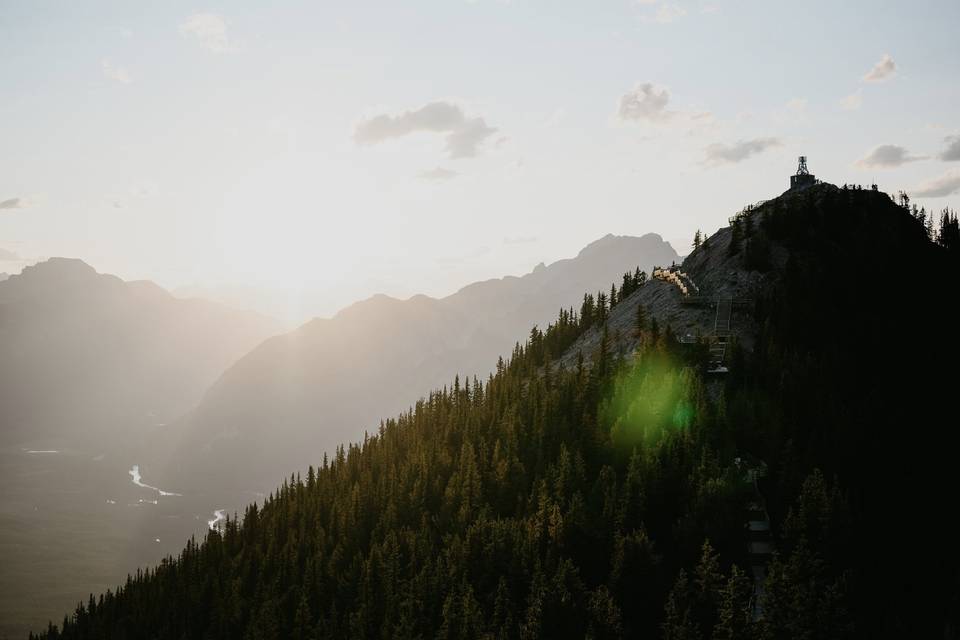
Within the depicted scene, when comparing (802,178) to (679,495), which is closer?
(679,495)

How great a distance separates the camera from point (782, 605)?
73.4 metres

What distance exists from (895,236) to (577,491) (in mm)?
93537

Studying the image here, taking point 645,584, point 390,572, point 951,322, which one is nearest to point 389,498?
point 390,572

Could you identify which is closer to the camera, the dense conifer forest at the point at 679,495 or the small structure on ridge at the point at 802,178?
the dense conifer forest at the point at 679,495

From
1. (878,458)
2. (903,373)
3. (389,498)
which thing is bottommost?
(389,498)

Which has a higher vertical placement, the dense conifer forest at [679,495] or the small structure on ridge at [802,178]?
the small structure on ridge at [802,178]

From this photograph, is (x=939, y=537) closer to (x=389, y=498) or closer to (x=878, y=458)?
(x=878, y=458)

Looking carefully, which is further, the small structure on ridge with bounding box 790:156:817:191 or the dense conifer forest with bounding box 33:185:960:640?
the small structure on ridge with bounding box 790:156:817:191

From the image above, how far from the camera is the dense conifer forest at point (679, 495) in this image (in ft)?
269

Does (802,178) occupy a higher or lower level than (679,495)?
higher

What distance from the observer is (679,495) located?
326 ft

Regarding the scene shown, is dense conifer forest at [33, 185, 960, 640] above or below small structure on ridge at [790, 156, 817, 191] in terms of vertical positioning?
below

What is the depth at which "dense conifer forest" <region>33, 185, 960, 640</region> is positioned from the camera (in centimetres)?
8200

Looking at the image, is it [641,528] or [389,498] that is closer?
[641,528]
